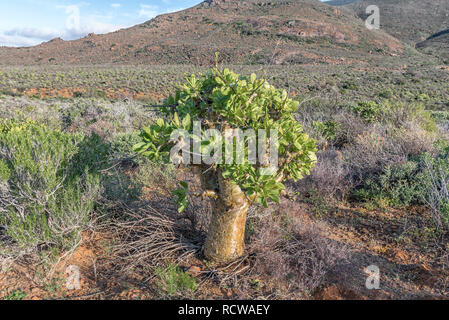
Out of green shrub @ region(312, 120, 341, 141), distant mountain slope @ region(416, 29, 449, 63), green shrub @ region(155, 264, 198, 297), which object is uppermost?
distant mountain slope @ region(416, 29, 449, 63)

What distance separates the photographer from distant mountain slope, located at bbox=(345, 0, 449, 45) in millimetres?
52875

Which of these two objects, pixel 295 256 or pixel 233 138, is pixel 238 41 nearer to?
pixel 295 256

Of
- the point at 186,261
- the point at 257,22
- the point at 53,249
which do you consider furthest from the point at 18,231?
the point at 257,22

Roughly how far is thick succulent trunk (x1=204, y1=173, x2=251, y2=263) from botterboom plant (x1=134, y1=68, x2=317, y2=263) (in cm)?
1

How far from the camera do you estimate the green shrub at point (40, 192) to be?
2922 mm

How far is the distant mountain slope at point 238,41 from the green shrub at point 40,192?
3057cm

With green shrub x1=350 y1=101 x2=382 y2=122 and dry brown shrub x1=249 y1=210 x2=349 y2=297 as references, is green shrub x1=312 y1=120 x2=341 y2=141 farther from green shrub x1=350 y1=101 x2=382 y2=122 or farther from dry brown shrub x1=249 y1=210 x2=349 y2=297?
dry brown shrub x1=249 y1=210 x2=349 y2=297

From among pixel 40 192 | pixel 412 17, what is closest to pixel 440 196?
pixel 40 192

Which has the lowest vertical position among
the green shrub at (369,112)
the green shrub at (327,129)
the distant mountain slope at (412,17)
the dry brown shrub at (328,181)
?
the dry brown shrub at (328,181)

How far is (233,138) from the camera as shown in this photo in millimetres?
2111

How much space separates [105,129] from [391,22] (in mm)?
65390
